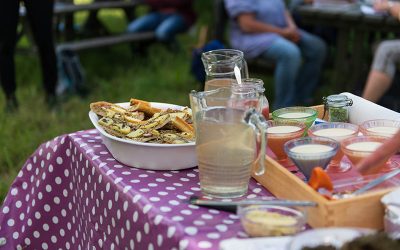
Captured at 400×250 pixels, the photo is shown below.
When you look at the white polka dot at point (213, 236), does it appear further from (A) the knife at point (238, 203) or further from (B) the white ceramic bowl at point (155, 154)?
(B) the white ceramic bowl at point (155, 154)

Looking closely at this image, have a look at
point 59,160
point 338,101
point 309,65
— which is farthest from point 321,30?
point 59,160

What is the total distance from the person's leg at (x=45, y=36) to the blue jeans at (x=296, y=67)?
144 centimetres

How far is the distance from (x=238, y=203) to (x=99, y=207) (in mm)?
490

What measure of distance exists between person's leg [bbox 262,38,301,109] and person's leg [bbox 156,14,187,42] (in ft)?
4.78

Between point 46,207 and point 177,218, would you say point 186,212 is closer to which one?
point 177,218

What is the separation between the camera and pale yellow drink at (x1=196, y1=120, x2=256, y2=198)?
4.83ft

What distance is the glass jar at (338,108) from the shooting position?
1.89 m

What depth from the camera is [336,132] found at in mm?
1726

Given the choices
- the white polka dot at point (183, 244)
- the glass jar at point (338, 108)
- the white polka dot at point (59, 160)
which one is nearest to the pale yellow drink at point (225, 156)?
the white polka dot at point (183, 244)

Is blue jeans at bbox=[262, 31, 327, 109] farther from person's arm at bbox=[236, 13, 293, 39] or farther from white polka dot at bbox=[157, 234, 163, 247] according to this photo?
white polka dot at bbox=[157, 234, 163, 247]

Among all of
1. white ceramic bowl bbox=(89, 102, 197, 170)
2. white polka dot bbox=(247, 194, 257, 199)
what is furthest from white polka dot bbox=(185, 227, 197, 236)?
white ceramic bowl bbox=(89, 102, 197, 170)

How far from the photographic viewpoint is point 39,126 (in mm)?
4469

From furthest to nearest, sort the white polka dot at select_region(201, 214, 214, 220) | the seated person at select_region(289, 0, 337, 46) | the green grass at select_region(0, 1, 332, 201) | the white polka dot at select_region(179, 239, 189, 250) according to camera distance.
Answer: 1. the seated person at select_region(289, 0, 337, 46)
2. the green grass at select_region(0, 1, 332, 201)
3. the white polka dot at select_region(201, 214, 214, 220)
4. the white polka dot at select_region(179, 239, 189, 250)

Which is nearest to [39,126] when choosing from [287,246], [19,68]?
[19,68]
